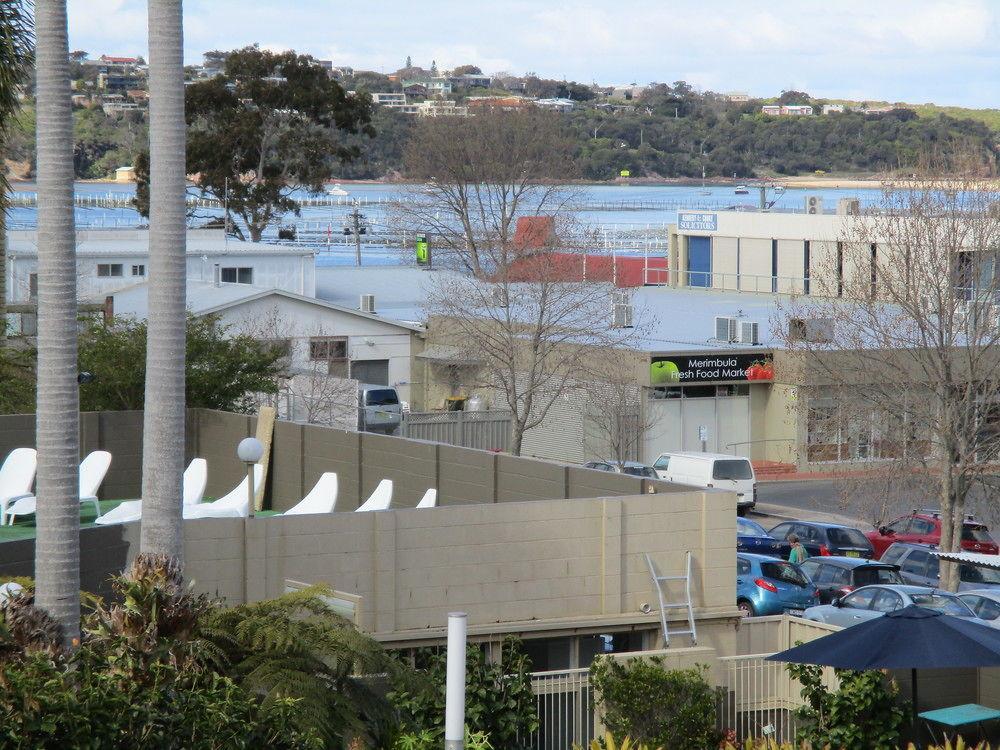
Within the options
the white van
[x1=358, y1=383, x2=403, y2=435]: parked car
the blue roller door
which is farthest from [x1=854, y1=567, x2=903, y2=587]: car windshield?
the blue roller door

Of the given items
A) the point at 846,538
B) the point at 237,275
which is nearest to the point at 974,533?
the point at 846,538

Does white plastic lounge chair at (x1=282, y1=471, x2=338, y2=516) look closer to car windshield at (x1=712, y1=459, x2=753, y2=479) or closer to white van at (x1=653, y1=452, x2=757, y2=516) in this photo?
white van at (x1=653, y1=452, x2=757, y2=516)

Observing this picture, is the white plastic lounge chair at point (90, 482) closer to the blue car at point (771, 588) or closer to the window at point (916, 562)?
the blue car at point (771, 588)

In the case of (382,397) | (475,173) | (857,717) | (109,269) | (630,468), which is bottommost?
(630,468)

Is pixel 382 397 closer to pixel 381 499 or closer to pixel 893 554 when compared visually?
pixel 893 554

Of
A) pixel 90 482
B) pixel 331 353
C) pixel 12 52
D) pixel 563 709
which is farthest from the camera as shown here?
pixel 331 353

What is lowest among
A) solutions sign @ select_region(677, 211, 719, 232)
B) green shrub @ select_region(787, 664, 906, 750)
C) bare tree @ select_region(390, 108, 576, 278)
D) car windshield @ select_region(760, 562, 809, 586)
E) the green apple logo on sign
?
car windshield @ select_region(760, 562, 809, 586)

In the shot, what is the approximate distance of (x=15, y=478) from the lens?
767 inches

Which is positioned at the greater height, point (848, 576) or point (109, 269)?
point (109, 269)

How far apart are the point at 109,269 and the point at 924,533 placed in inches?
1162

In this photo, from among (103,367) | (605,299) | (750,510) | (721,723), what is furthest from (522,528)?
(605,299)

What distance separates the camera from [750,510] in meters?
37.9

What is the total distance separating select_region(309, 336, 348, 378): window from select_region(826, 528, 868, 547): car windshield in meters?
17.8

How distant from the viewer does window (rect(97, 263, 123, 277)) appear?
163 feet
